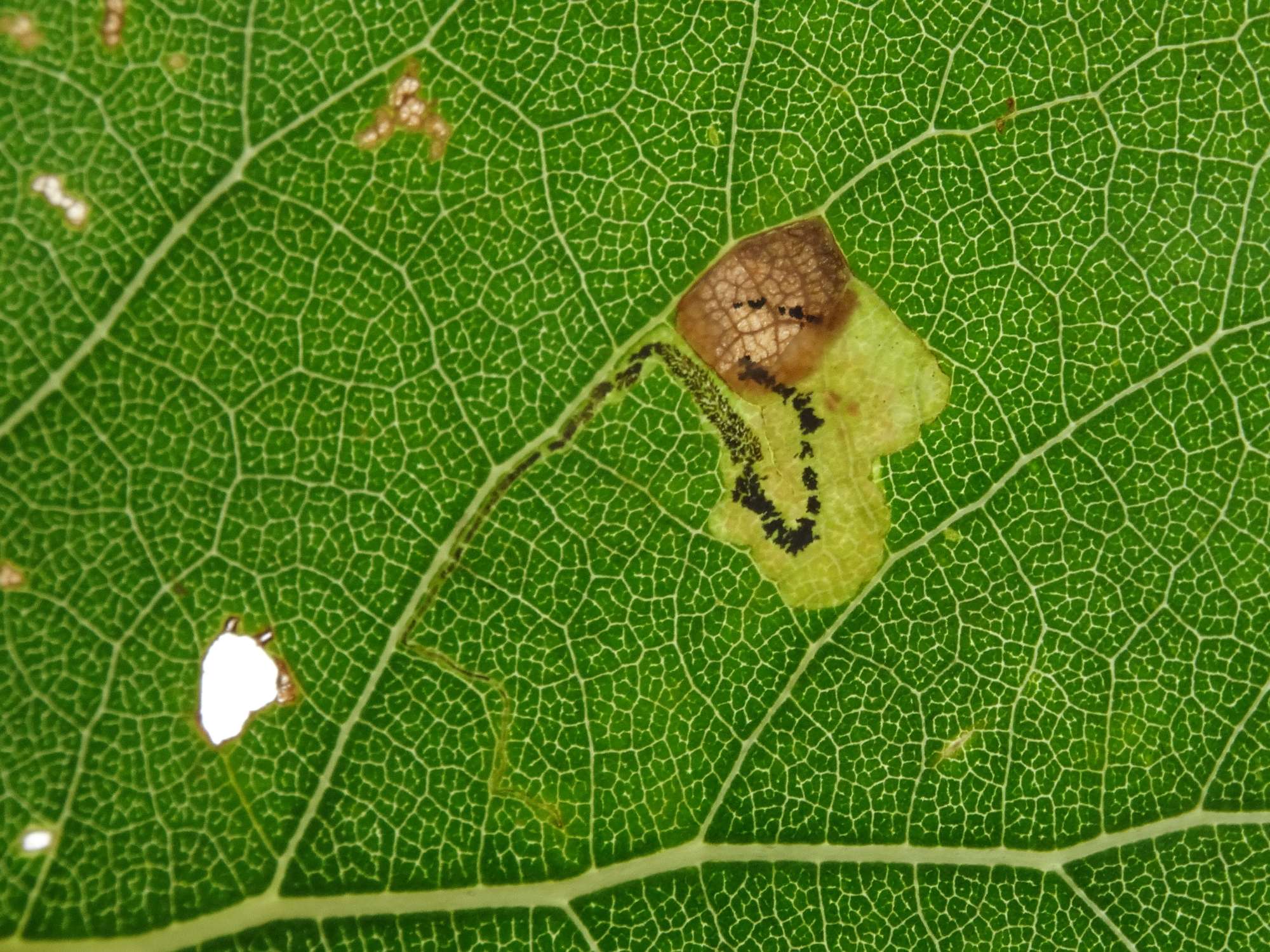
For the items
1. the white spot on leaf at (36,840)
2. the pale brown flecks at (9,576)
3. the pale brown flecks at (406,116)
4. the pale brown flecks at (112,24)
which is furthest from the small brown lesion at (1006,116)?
the white spot on leaf at (36,840)

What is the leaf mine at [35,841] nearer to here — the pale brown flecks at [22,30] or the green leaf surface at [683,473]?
the green leaf surface at [683,473]

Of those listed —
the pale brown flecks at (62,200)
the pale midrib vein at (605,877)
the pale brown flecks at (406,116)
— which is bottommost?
the pale midrib vein at (605,877)

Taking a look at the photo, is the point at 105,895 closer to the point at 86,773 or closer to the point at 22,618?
the point at 86,773

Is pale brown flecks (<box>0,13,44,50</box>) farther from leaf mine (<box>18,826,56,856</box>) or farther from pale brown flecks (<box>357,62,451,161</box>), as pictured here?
leaf mine (<box>18,826,56,856</box>)

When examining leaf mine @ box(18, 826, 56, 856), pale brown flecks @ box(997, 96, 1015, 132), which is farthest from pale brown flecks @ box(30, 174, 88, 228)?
pale brown flecks @ box(997, 96, 1015, 132)

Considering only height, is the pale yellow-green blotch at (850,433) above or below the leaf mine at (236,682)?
below
